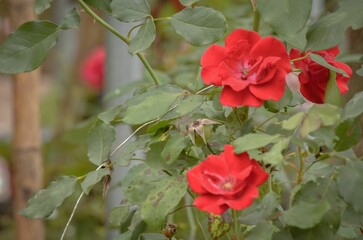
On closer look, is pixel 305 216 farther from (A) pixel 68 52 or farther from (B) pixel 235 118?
(A) pixel 68 52

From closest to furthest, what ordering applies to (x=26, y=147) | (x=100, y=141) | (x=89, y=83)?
1. (x=100, y=141)
2. (x=26, y=147)
3. (x=89, y=83)

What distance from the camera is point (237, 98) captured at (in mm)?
858

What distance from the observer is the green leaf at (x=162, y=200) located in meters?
0.87

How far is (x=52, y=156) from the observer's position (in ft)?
9.05

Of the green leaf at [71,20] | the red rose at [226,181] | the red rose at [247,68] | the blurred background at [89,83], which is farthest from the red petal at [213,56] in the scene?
the blurred background at [89,83]

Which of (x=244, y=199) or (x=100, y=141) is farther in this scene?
(x=100, y=141)

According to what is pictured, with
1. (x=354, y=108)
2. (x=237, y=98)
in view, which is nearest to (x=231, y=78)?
(x=237, y=98)

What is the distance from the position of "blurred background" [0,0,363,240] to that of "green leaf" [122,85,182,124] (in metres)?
0.53

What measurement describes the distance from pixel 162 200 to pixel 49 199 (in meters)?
0.16

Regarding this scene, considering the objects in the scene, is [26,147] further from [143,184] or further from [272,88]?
[272,88]

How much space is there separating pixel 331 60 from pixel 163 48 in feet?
5.80

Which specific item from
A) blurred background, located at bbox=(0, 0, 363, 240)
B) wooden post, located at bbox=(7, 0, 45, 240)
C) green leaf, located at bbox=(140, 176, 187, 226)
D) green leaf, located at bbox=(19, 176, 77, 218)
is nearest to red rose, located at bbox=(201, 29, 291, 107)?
green leaf, located at bbox=(140, 176, 187, 226)

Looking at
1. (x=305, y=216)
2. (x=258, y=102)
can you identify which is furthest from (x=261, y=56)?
(x=305, y=216)

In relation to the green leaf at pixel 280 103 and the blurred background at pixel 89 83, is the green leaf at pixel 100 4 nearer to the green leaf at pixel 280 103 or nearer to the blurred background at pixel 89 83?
the green leaf at pixel 280 103
